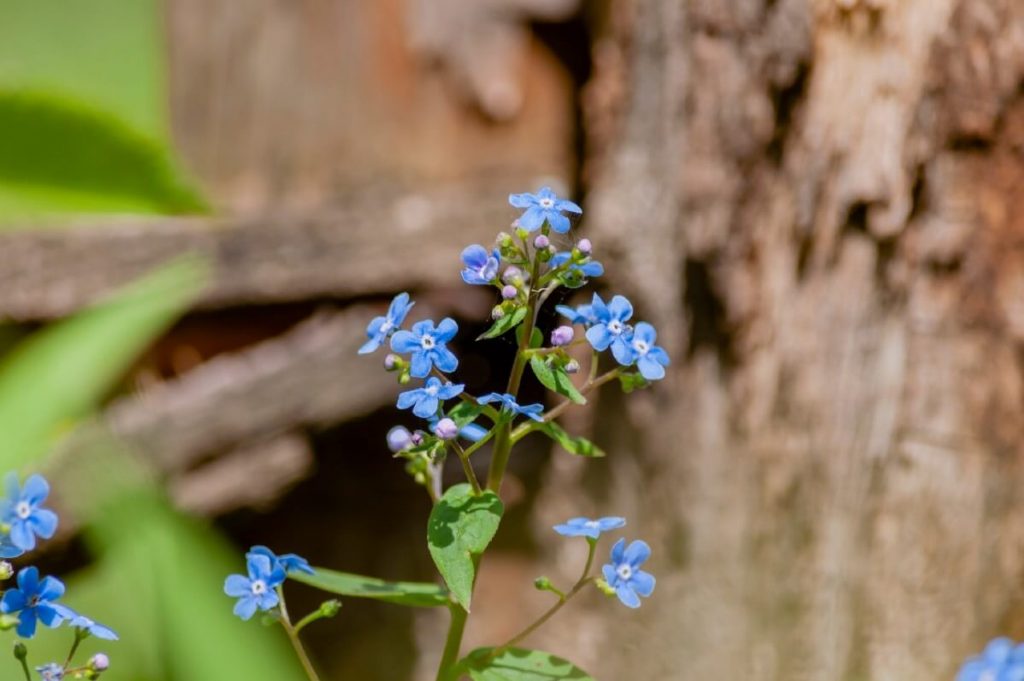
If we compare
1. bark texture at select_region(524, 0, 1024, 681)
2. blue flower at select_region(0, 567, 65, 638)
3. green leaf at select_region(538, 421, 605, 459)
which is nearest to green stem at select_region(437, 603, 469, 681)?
green leaf at select_region(538, 421, 605, 459)

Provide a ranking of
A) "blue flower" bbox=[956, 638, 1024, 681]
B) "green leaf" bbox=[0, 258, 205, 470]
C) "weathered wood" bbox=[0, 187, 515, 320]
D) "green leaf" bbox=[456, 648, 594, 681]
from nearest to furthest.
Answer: "blue flower" bbox=[956, 638, 1024, 681] → "green leaf" bbox=[456, 648, 594, 681] → "green leaf" bbox=[0, 258, 205, 470] → "weathered wood" bbox=[0, 187, 515, 320]

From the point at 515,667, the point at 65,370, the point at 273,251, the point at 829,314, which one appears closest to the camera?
the point at 515,667

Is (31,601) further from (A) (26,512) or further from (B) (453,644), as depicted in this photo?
(B) (453,644)

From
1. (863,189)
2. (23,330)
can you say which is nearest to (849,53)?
(863,189)

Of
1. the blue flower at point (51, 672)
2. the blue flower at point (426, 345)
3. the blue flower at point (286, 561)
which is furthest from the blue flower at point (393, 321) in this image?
the blue flower at point (51, 672)

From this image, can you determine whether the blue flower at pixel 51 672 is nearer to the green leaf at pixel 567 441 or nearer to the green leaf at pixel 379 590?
the green leaf at pixel 379 590

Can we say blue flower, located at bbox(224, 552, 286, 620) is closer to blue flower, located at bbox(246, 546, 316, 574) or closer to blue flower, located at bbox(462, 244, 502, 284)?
blue flower, located at bbox(246, 546, 316, 574)

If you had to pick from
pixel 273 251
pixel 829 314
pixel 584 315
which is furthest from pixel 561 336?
pixel 273 251
